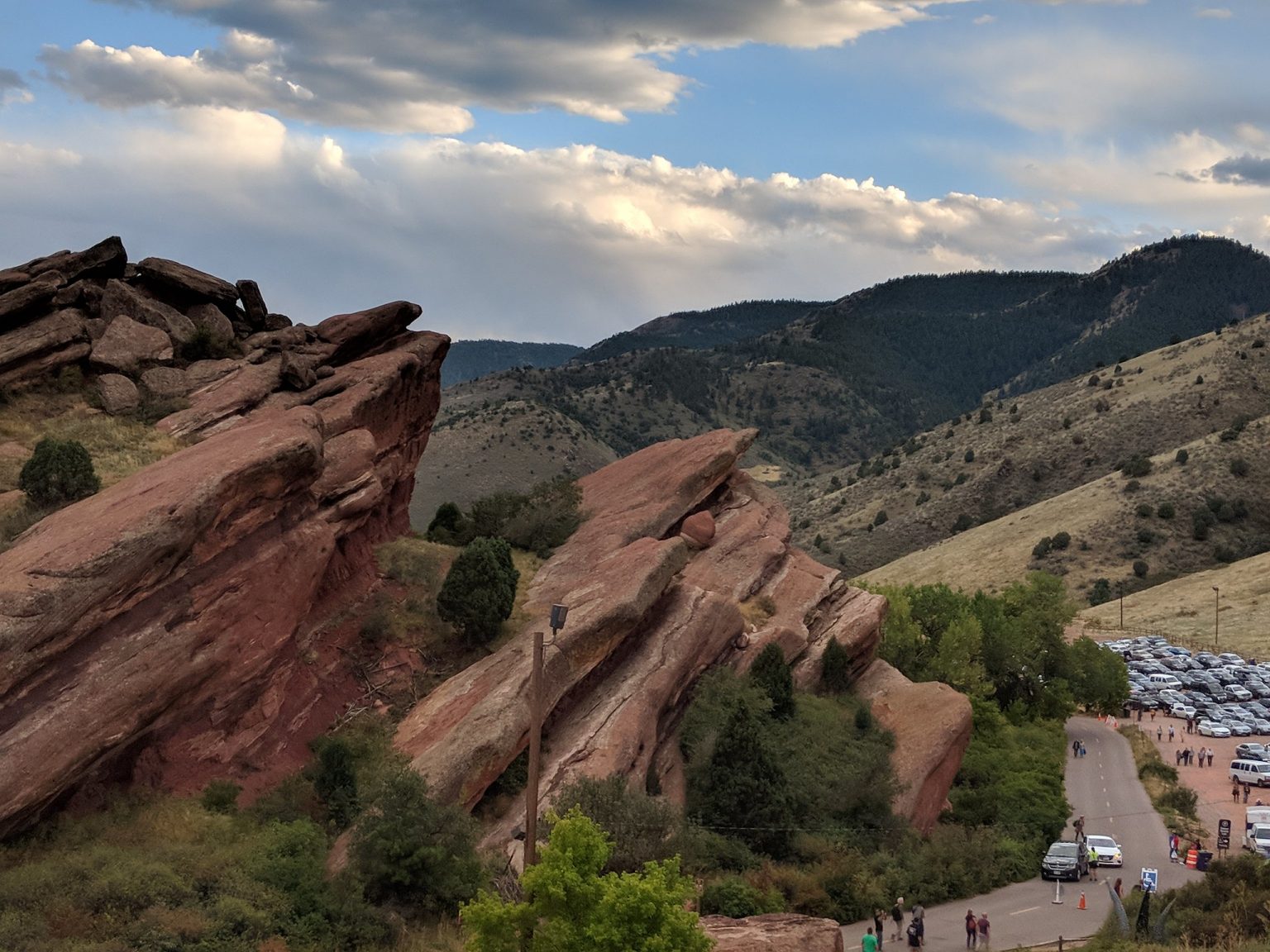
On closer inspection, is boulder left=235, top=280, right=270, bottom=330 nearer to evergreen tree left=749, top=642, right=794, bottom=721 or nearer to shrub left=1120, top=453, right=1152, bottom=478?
evergreen tree left=749, top=642, right=794, bottom=721

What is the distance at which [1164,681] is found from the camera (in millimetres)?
99188

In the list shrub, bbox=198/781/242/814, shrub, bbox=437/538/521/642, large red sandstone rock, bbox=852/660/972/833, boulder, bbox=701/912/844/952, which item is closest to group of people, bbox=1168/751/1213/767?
large red sandstone rock, bbox=852/660/972/833

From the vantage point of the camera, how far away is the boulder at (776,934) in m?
27.8

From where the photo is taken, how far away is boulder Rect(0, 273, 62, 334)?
40500 millimetres

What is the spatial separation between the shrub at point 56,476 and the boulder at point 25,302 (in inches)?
363

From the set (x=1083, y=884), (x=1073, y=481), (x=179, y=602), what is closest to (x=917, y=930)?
(x=1083, y=884)

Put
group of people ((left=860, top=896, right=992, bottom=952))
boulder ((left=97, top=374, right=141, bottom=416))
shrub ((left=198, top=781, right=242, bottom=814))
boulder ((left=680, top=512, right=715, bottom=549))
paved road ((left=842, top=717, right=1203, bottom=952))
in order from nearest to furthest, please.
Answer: shrub ((left=198, top=781, right=242, bottom=814)), group of people ((left=860, top=896, right=992, bottom=952)), paved road ((left=842, top=717, right=1203, bottom=952)), boulder ((left=97, top=374, right=141, bottom=416)), boulder ((left=680, top=512, right=715, bottom=549))

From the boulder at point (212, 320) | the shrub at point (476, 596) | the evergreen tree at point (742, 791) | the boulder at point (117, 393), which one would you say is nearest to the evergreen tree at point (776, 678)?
the evergreen tree at point (742, 791)

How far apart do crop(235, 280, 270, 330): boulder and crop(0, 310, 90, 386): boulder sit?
738 cm

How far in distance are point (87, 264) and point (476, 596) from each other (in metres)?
19.8

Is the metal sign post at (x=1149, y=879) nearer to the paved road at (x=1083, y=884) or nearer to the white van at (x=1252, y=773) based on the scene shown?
the paved road at (x=1083, y=884)

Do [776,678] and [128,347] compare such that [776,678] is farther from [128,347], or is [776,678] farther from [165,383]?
[128,347]

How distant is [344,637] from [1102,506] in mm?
119307

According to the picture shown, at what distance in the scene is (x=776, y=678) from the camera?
139ft
